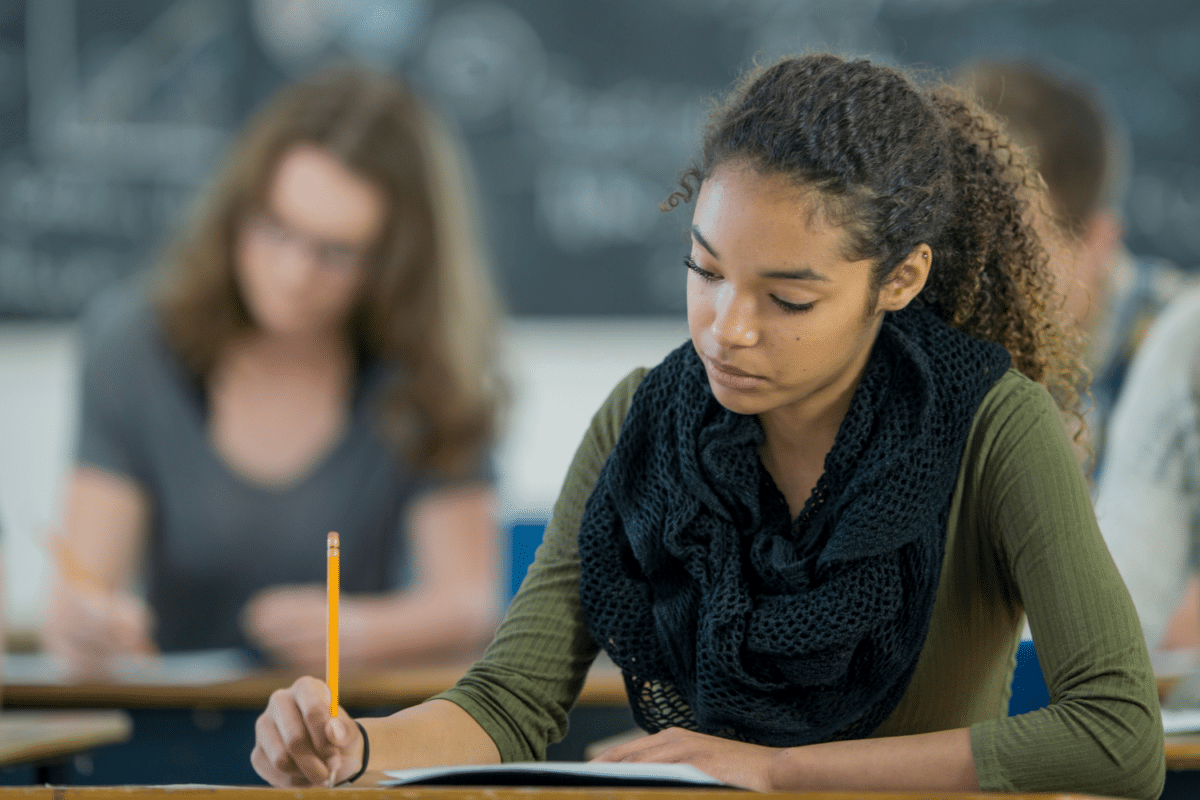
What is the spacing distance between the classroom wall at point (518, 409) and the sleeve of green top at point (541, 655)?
159 centimetres

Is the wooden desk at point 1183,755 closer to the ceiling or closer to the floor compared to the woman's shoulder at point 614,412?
closer to the floor

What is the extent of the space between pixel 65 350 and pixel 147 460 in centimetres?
59

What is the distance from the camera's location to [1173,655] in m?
1.84

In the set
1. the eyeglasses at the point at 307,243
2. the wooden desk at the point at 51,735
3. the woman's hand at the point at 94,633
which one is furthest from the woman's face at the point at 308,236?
the wooden desk at the point at 51,735

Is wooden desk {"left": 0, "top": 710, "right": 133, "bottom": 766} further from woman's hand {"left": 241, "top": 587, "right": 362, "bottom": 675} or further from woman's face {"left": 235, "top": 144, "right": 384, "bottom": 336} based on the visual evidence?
woman's face {"left": 235, "top": 144, "right": 384, "bottom": 336}

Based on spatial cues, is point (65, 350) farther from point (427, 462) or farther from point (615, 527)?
point (615, 527)

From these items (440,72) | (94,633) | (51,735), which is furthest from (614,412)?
(440,72)

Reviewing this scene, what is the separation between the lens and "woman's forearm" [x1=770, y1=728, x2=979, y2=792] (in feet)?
2.92

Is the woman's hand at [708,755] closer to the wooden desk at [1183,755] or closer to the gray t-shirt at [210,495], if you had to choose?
the wooden desk at [1183,755]

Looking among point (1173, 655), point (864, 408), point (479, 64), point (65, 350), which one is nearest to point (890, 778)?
point (864, 408)

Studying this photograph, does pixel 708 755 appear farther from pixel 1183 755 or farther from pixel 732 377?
pixel 1183 755

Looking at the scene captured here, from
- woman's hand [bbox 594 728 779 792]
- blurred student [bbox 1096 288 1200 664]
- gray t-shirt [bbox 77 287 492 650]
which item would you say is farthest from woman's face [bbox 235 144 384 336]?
woman's hand [bbox 594 728 779 792]

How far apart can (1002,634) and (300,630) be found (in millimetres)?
1379

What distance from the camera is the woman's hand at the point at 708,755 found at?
34.4 inches
